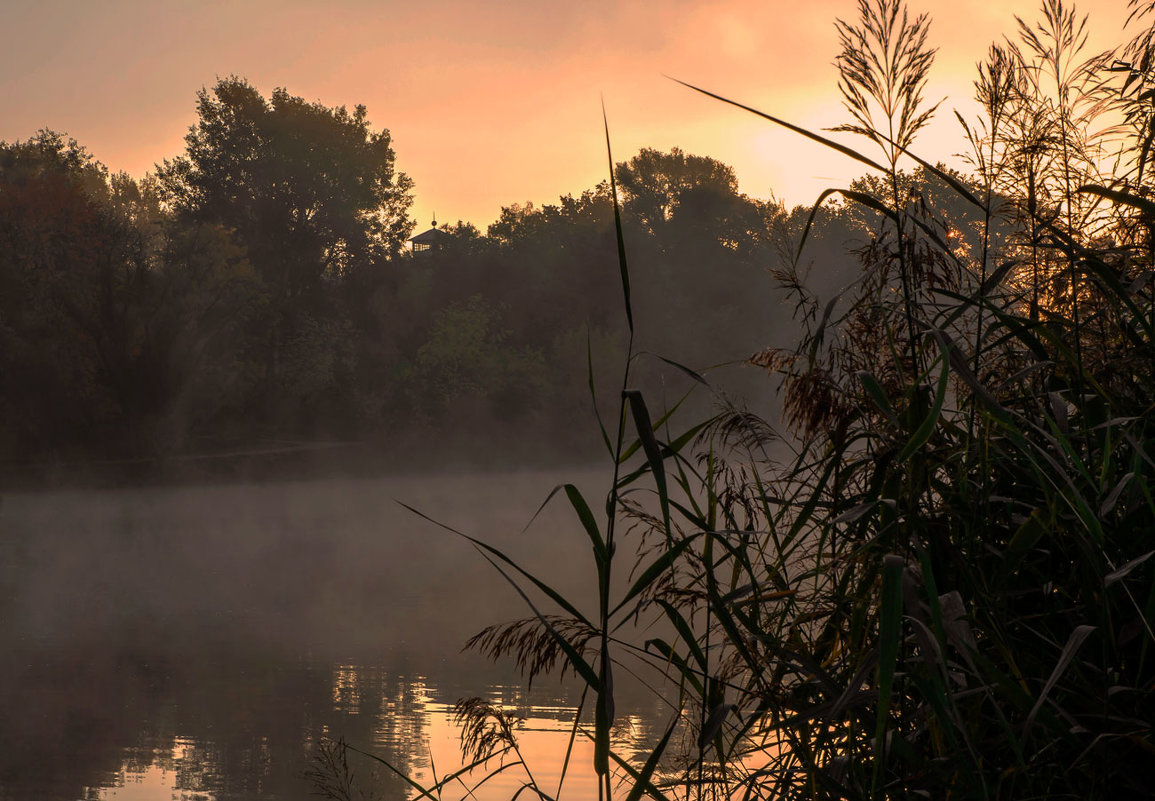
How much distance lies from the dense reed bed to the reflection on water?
0.50 meters

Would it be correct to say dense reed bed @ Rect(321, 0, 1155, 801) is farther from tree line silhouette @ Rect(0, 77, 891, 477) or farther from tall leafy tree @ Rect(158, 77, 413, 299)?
tall leafy tree @ Rect(158, 77, 413, 299)

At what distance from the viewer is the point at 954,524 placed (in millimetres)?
1938

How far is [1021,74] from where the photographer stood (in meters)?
2.37

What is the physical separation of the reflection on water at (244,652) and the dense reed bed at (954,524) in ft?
1.63

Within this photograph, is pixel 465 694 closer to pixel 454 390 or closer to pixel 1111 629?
pixel 1111 629

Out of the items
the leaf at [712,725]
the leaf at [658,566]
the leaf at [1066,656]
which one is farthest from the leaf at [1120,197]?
the leaf at [712,725]

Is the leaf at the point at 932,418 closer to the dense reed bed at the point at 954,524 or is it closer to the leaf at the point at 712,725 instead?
the dense reed bed at the point at 954,524

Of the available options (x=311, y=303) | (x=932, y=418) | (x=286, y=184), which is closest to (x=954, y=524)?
(x=932, y=418)

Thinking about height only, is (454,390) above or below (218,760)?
above

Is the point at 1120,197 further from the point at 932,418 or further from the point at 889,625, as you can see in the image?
the point at 889,625

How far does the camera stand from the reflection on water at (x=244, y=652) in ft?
24.6

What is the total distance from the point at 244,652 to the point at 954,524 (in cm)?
1089

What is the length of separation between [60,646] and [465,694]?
5.52m

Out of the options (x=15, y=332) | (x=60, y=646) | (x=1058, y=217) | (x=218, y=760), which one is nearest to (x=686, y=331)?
(x=15, y=332)
